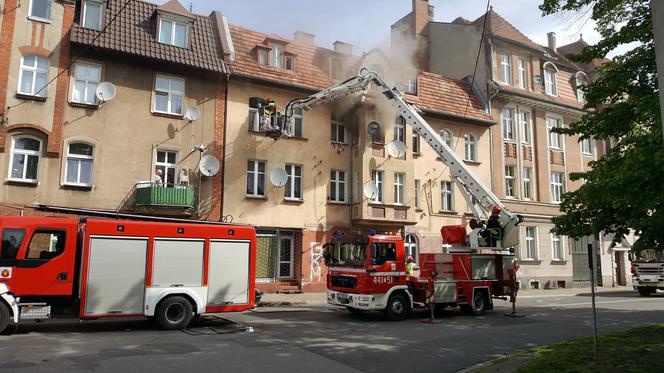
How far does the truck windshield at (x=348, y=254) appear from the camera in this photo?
14.0 m

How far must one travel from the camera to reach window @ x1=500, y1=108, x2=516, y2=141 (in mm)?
29469

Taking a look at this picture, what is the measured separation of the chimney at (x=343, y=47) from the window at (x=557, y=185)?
49.2 feet

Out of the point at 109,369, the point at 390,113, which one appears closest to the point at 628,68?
the point at 109,369

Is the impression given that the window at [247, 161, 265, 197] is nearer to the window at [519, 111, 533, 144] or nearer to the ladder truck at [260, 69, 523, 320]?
the ladder truck at [260, 69, 523, 320]

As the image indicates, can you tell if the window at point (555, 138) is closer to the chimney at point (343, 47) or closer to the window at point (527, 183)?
the window at point (527, 183)

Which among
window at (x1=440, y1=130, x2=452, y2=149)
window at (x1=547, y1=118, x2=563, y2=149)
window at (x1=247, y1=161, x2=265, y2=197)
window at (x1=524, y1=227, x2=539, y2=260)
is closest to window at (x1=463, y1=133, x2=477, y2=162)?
window at (x1=440, y1=130, x2=452, y2=149)

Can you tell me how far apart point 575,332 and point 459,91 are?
62.1 ft

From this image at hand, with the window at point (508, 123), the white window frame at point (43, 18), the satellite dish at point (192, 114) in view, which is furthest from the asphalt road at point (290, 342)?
the window at point (508, 123)

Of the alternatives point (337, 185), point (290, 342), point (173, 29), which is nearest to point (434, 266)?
point (290, 342)

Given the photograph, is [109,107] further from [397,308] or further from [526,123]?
[526,123]

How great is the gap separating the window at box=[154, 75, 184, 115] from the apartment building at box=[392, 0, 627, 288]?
12985 mm

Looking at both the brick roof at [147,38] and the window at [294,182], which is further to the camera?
the window at [294,182]

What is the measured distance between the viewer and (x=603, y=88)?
36.3 feet

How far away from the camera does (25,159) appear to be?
1745cm
